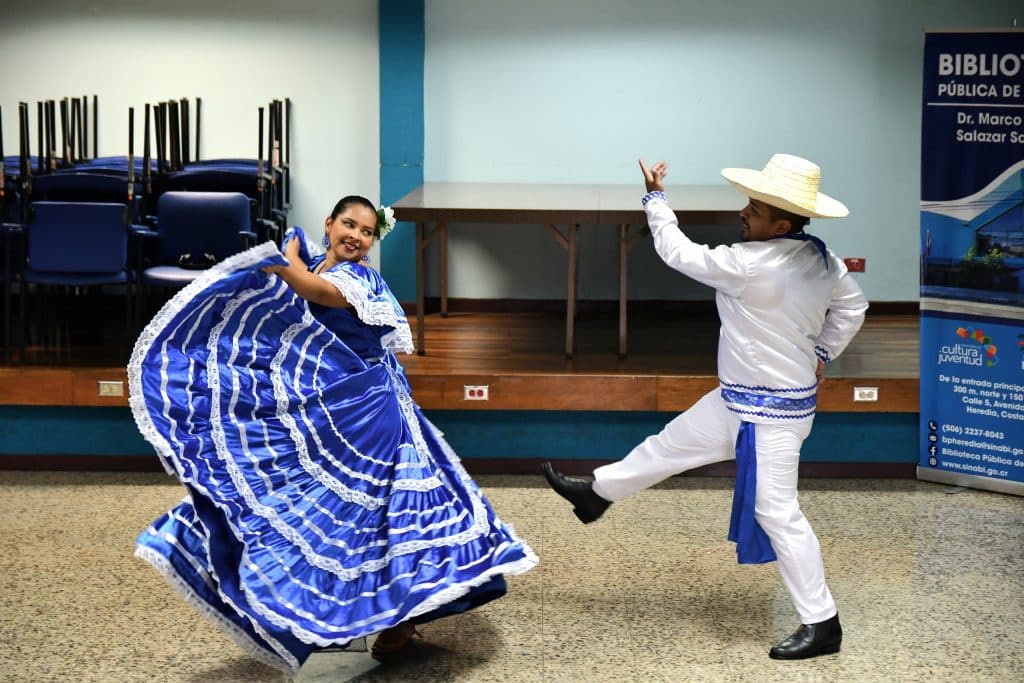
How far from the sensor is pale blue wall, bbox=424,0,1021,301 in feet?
25.7

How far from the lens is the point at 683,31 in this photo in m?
7.84

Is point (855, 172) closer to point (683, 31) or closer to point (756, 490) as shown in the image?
point (683, 31)

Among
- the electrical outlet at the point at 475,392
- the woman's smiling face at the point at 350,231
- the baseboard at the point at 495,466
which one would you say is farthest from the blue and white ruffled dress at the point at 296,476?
the baseboard at the point at 495,466

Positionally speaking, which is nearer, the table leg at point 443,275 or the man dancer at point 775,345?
the man dancer at point 775,345

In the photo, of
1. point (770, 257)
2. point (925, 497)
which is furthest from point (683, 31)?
point (770, 257)

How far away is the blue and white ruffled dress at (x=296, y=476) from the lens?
11.0 ft

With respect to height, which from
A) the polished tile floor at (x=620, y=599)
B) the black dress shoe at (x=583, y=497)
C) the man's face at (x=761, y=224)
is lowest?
the polished tile floor at (x=620, y=599)

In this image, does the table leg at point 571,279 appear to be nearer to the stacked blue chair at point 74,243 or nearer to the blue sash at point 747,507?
the stacked blue chair at point 74,243

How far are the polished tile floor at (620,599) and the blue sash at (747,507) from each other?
0.29 m

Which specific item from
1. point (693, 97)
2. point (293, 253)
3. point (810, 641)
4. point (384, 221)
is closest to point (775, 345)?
point (810, 641)

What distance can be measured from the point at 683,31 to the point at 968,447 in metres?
3.30

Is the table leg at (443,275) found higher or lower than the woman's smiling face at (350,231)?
lower

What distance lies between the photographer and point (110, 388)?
568cm

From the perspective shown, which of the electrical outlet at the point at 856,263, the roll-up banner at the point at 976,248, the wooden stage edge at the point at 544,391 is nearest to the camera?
the roll-up banner at the point at 976,248
